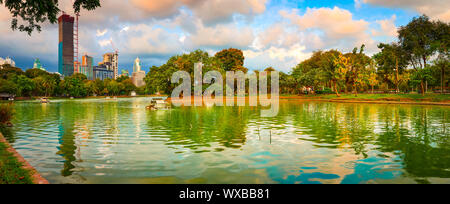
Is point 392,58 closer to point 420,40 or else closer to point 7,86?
point 420,40

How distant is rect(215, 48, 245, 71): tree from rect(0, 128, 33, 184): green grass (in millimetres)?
94819

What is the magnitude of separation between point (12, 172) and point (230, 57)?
100154 mm

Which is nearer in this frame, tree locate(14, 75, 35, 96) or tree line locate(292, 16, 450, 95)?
tree line locate(292, 16, 450, 95)

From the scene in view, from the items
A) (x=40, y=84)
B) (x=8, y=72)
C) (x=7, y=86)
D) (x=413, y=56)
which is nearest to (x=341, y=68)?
(x=413, y=56)

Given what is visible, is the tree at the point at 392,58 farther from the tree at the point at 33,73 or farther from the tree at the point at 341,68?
the tree at the point at 33,73

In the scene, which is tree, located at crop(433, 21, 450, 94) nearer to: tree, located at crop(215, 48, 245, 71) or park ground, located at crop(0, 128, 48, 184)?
park ground, located at crop(0, 128, 48, 184)

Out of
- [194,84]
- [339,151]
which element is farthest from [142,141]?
[194,84]

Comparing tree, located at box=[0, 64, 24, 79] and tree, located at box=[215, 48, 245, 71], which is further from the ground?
tree, located at box=[215, 48, 245, 71]

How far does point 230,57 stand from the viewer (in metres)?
105

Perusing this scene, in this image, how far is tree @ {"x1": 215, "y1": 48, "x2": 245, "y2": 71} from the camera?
103500 millimetres

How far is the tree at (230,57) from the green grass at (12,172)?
9482 centimetres

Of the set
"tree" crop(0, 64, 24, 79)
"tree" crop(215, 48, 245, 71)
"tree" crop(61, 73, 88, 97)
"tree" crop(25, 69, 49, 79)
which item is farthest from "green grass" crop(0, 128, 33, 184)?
"tree" crop(25, 69, 49, 79)

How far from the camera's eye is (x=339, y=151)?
35.4ft

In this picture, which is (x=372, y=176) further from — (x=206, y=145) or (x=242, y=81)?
(x=242, y=81)
